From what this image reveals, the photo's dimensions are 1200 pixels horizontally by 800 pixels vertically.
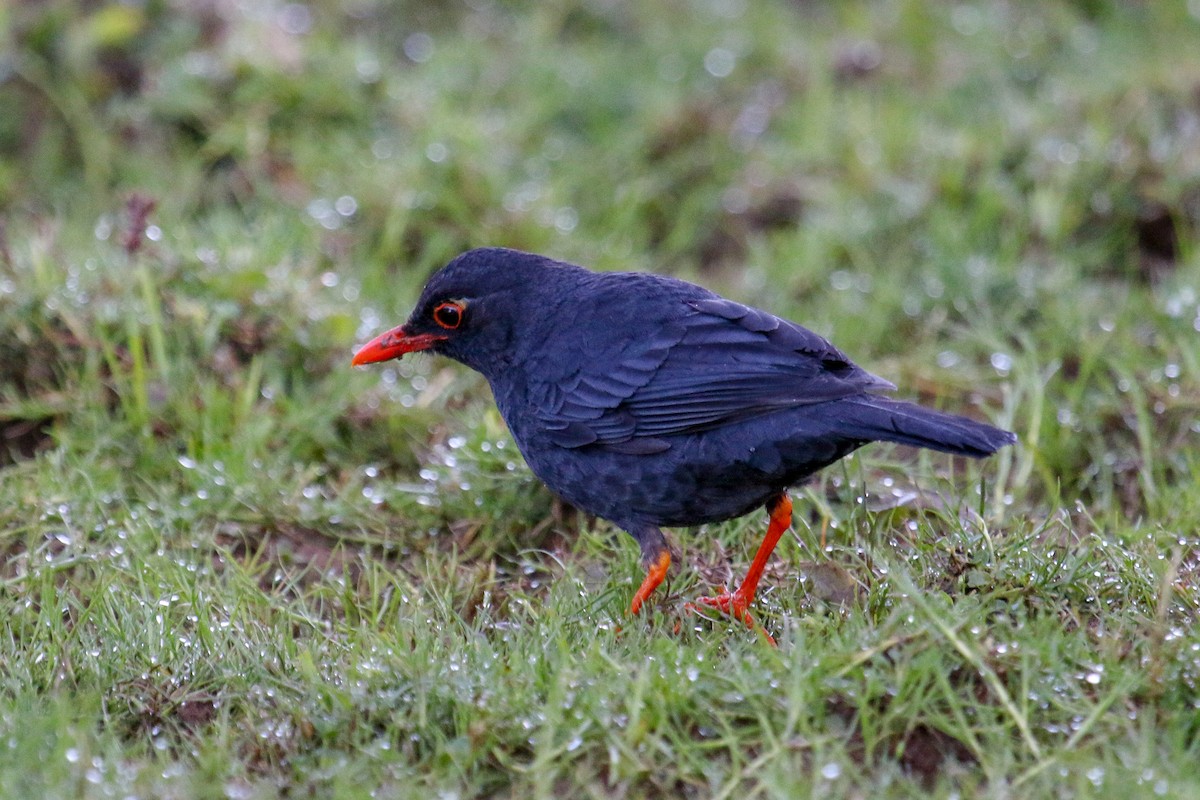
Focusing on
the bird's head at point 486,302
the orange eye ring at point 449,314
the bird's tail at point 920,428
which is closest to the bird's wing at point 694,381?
the bird's tail at point 920,428

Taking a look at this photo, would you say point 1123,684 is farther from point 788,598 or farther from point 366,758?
point 366,758

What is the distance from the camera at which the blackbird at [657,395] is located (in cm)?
408

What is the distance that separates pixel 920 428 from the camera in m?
3.76

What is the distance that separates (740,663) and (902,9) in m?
6.19

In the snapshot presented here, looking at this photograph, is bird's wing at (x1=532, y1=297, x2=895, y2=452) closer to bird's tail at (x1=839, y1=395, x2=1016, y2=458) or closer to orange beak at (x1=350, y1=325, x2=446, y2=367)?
bird's tail at (x1=839, y1=395, x2=1016, y2=458)

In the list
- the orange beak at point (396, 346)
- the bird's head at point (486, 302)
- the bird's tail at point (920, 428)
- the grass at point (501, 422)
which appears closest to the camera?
the grass at point (501, 422)

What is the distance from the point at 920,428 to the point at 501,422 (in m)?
2.04

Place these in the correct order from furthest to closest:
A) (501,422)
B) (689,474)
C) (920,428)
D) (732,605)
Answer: (501,422) → (689,474) → (732,605) → (920,428)

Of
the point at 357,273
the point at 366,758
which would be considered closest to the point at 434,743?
the point at 366,758

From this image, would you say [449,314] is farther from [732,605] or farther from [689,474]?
[732,605]

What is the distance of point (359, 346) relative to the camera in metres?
5.74

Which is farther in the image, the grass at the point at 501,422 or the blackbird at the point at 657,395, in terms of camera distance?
the blackbird at the point at 657,395

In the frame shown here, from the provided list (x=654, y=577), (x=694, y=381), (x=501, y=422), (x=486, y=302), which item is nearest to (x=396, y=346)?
(x=486, y=302)

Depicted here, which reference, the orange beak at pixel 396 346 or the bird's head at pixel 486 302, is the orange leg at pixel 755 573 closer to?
the bird's head at pixel 486 302
